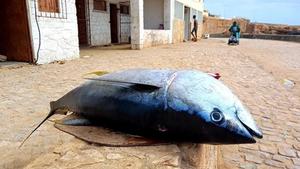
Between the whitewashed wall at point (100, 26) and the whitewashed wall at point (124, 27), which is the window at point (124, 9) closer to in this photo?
the whitewashed wall at point (124, 27)

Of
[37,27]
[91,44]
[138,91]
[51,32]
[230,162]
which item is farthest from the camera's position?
[91,44]

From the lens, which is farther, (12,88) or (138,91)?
(12,88)

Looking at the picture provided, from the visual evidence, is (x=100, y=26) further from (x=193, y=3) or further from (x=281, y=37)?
(x=281, y=37)

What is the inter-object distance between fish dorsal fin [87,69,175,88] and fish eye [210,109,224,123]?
0.42 meters

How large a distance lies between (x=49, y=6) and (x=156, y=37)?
9144 millimetres

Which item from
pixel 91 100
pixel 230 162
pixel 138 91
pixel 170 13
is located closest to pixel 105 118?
pixel 91 100

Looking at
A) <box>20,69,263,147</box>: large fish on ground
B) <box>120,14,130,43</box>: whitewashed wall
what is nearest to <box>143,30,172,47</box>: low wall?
<box>120,14,130,43</box>: whitewashed wall

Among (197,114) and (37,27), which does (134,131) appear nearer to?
(197,114)

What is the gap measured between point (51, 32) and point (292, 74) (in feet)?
26.0

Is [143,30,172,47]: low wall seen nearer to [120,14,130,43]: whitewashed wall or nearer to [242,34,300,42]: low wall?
[120,14,130,43]: whitewashed wall

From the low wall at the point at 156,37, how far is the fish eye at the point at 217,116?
44.6 feet

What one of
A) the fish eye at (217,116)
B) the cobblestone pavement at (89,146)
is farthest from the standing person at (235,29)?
the fish eye at (217,116)

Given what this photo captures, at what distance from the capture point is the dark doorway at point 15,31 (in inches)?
309

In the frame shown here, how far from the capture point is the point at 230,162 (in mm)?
2963
